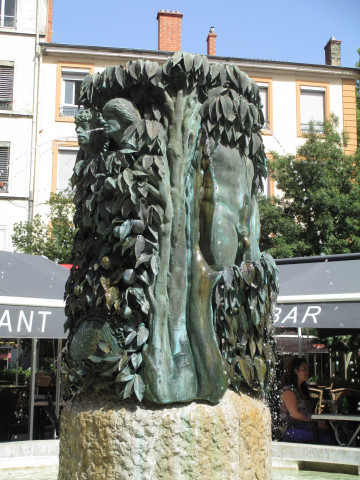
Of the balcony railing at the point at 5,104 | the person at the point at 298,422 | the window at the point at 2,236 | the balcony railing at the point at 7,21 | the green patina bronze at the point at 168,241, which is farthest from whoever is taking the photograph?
the balcony railing at the point at 7,21

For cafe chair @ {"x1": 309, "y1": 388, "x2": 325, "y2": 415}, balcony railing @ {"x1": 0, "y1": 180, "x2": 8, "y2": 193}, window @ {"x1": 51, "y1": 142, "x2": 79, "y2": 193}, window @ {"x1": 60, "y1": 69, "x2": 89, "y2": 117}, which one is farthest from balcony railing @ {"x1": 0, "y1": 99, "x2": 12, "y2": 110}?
cafe chair @ {"x1": 309, "y1": 388, "x2": 325, "y2": 415}

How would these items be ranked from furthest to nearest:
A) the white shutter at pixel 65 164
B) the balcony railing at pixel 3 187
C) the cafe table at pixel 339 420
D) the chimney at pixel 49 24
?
the chimney at pixel 49 24
the white shutter at pixel 65 164
the balcony railing at pixel 3 187
the cafe table at pixel 339 420

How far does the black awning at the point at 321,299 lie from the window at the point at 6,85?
57.5 feet

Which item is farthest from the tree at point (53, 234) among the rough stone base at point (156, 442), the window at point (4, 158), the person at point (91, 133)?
the rough stone base at point (156, 442)

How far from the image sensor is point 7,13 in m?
24.9

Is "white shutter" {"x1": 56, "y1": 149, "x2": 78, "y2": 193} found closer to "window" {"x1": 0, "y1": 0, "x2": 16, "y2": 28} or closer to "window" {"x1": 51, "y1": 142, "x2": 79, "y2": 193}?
"window" {"x1": 51, "y1": 142, "x2": 79, "y2": 193}

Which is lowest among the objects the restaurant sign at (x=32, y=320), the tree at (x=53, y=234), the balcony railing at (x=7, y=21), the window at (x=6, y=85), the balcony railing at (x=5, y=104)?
the restaurant sign at (x=32, y=320)

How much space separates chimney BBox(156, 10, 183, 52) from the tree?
865 cm

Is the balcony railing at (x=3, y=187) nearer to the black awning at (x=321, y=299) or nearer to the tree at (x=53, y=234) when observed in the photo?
the tree at (x=53, y=234)

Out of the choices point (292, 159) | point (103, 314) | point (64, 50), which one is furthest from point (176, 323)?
point (64, 50)

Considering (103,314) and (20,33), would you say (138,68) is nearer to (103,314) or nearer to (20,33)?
(103,314)

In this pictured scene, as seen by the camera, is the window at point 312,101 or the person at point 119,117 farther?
the window at point 312,101

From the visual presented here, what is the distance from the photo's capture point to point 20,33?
2456cm

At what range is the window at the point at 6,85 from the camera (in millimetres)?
24109
